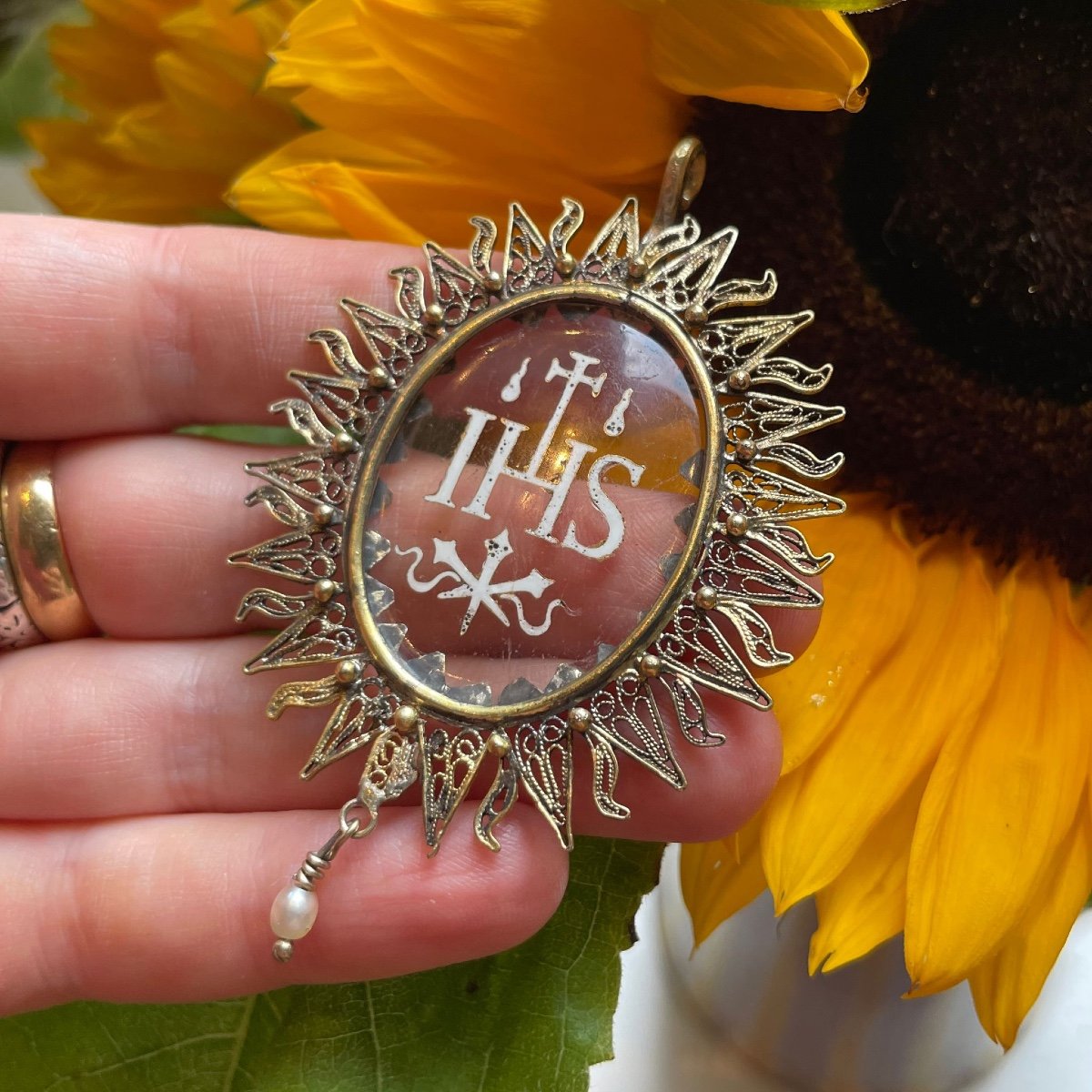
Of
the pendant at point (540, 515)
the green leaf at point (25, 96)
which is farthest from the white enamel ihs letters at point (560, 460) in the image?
the green leaf at point (25, 96)

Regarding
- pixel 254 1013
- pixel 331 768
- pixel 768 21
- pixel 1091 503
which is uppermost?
pixel 768 21

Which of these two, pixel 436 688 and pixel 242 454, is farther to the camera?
pixel 242 454

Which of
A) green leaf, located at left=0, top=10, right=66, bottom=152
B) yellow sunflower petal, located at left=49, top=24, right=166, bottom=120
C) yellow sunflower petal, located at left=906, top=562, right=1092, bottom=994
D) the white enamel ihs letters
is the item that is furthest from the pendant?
green leaf, located at left=0, top=10, right=66, bottom=152

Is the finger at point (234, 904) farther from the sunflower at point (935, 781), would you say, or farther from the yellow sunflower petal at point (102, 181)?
the yellow sunflower petal at point (102, 181)

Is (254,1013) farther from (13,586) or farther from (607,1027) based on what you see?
(13,586)

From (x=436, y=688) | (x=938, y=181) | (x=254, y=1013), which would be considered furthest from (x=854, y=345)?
(x=254, y=1013)

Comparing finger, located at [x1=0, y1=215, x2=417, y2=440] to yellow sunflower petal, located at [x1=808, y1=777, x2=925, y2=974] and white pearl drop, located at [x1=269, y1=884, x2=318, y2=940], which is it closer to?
white pearl drop, located at [x1=269, y1=884, x2=318, y2=940]
